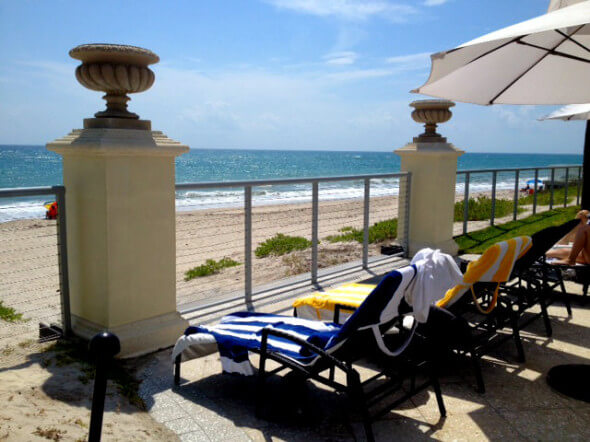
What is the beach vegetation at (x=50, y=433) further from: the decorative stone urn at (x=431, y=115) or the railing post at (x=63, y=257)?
the decorative stone urn at (x=431, y=115)

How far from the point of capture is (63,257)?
14.1 ft

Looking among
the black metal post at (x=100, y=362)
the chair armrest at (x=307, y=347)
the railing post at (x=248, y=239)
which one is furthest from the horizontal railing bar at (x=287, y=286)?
the black metal post at (x=100, y=362)

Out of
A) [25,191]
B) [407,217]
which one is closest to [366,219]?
[407,217]

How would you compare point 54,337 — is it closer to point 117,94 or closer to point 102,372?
point 117,94

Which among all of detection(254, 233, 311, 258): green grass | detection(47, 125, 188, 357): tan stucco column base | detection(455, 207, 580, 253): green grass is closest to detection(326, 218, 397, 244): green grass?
detection(254, 233, 311, 258): green grass

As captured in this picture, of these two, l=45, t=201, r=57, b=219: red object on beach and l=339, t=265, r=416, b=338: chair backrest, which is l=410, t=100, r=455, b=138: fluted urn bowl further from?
l=339, t=265, r=416, b=338: chair backrest

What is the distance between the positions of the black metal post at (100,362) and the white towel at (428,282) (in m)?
1.84

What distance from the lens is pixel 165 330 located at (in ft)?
14.8

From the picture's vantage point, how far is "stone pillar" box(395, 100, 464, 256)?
808cm

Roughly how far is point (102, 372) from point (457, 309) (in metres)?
3.01

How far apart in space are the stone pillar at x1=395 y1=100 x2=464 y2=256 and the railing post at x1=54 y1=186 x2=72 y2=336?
5415 mm

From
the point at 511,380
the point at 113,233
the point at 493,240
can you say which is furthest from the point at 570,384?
the point at 493,240

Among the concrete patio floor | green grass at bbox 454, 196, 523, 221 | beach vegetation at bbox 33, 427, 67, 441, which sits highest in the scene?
green grass at bbox 454, 196, 523, 221

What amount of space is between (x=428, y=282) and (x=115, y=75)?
9.19 ft
